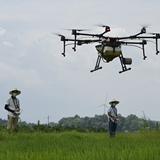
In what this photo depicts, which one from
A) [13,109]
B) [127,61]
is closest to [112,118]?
[13,109]

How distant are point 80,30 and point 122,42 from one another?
5.87 ft

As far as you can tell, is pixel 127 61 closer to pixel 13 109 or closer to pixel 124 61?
pixel 124 61

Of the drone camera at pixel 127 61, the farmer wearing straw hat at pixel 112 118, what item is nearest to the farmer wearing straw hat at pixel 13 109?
the farmer wearing straw hat at pixel 112 118

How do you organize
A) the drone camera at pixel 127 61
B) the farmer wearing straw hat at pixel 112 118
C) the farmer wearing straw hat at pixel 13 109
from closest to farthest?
the farmer wearing straw hat at pixel 13 109
the farmer wearing straw hat at pixel 112 118
the drone camera at pixel 127 61

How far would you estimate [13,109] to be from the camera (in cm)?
1472

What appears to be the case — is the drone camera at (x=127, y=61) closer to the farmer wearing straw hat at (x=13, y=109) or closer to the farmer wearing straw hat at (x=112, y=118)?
the farmer wearing straw hat at (x=112, y=118)

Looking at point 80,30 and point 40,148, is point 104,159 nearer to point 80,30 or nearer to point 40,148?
point 40,148

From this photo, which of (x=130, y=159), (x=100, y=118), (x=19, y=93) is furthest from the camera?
(x=100, y=118)

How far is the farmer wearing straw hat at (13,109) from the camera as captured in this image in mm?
14711

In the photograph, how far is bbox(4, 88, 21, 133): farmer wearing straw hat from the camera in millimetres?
14711

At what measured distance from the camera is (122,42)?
19875 mm

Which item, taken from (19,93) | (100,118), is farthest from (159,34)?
(100,118)

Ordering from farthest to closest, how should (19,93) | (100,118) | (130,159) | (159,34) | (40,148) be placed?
1. (100,118)
2. (159,34)
3. (19,93)
4. (40,148)
5. (130,159)

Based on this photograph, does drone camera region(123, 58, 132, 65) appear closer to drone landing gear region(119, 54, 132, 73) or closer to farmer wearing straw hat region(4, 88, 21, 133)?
drone landing gear region(119, 54, 132, 73)
